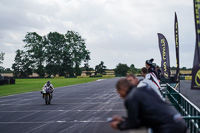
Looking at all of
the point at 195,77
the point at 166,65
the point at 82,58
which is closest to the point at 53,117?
the point at 195,77

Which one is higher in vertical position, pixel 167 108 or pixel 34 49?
pixel 34 49

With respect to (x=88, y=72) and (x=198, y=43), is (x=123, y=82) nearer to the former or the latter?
(x=198, y=43)

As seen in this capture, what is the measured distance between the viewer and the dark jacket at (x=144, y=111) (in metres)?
3.50

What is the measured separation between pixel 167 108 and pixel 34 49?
379ft

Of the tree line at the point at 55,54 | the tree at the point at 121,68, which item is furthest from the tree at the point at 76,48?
the tree at the point at 121,68

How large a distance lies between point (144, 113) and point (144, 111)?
3cm

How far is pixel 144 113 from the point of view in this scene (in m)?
3.60

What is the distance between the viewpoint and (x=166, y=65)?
23125mm

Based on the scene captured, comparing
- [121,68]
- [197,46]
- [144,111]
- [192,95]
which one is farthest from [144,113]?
[121,68]

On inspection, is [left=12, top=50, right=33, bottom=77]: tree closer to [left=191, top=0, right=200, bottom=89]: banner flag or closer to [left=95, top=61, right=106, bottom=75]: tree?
[left=95, top=61, right=106, bottom=75]: tree

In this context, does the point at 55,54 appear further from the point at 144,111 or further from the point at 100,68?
the point at 144,111

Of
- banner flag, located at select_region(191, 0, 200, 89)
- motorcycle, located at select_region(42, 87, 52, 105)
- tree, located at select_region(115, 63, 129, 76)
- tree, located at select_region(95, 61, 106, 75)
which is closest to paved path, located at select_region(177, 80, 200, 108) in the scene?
banner flag, located at select_region(191, 0, 200, 89)

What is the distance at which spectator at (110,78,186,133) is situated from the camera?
11.5 ft

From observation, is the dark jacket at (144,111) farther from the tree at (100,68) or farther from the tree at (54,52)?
the tree at (100,68)
